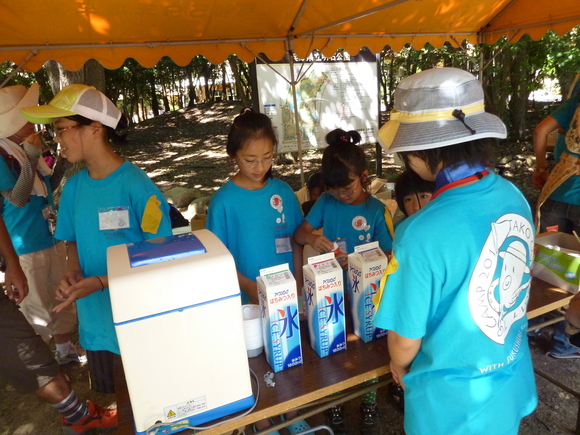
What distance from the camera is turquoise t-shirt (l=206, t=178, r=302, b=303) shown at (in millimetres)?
1797

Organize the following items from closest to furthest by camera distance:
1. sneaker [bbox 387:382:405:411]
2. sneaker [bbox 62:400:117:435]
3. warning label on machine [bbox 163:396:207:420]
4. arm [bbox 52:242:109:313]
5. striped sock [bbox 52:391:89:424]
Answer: warning label on machine [bbox 163:396:207:420], arm [bbox 52:242:109:313], striped sock [bbox 52:391:89:424], sneaker [bbox 62:400:117:435], sneaker [bbox 387:382:405:411]

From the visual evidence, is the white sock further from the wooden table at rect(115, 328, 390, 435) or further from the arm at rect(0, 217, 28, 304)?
the wooden table at rect(115, 328, 390, 435)

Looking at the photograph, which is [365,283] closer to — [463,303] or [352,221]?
[463,303]

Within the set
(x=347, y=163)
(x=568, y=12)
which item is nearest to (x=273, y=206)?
(x=347, y=163)

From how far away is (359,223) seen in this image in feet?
6.35

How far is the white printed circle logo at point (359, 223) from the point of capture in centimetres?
193

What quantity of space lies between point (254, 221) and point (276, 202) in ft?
0.46

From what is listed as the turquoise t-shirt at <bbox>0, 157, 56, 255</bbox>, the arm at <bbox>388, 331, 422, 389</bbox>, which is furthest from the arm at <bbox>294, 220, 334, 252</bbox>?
the turquoise t-shirt at <bbox>0, 157, 56, 255</bbox>

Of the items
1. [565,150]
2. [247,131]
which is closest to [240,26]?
[247,131]

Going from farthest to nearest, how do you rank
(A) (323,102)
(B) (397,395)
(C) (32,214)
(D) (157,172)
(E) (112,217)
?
(D) (157,172) → (A) (323,102) → (C) (32,214) → (B) (397,395) → (E) (112,217)

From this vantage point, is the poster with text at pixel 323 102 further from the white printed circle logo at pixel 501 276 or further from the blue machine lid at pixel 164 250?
the white printed circle logo at pixel 501 276

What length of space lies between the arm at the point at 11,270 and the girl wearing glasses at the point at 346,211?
54.1 inches

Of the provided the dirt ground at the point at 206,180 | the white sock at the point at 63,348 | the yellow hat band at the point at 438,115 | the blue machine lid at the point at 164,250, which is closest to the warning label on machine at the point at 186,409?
the blue machine lid at the point at 164,250

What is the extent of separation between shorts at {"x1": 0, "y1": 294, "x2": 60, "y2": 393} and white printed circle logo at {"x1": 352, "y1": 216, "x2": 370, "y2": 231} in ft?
5.13
